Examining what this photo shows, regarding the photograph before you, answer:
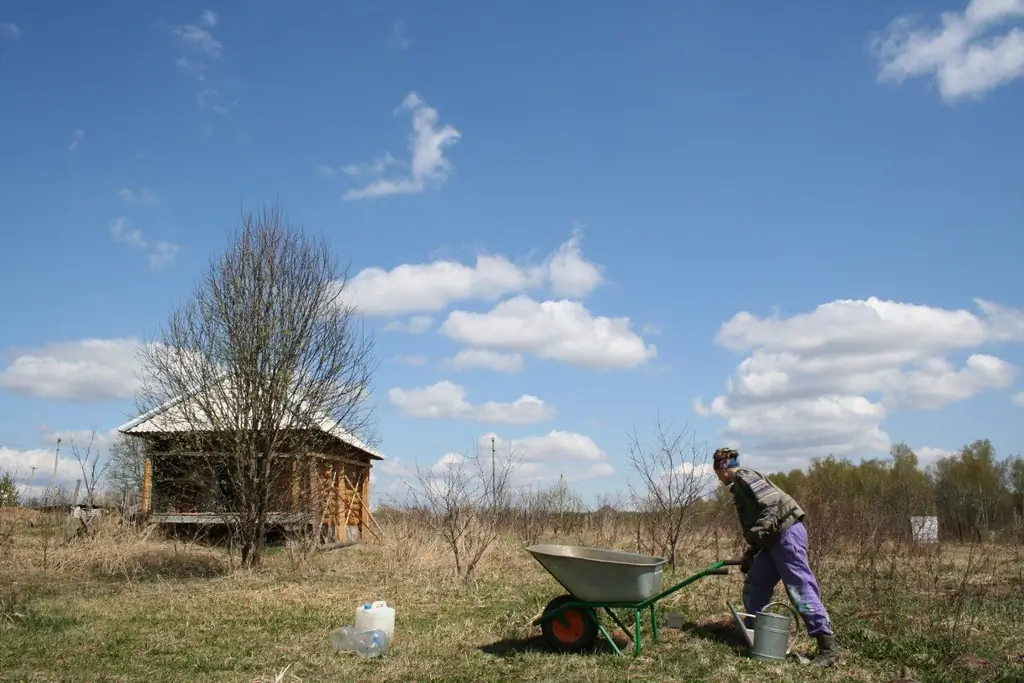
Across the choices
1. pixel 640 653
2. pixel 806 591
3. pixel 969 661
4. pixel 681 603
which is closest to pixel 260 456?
pixel 681 603

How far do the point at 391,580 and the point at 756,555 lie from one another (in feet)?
22.1

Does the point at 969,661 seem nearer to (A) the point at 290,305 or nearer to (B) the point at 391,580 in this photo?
(B) the point at 391,580

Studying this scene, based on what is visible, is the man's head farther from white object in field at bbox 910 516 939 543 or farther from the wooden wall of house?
the wooden wall of house

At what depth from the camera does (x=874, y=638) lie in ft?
22.0

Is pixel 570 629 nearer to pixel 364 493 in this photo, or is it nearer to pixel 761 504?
pixel 761 504

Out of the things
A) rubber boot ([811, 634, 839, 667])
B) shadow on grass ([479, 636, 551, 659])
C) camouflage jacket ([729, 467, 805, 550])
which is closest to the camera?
rubber boot ([811, 634, 839, 667])

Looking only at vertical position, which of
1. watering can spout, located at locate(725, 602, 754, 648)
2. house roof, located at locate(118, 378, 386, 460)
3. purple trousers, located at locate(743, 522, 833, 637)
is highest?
house roof, located at locate(118, 378, 386, 460)

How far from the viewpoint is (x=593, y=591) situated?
6.29 metres

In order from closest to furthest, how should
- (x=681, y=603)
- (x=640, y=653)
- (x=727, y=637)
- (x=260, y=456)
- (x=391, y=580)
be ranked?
1. (x=640, y=653)
2. (x=727, y=637)
3. (x=681, y=603)
4. (x=391, y=580)
5. (x=260, y=456)

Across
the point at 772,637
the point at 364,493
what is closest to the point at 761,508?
the point at 772,637

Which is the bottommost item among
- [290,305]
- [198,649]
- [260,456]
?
[198,649]

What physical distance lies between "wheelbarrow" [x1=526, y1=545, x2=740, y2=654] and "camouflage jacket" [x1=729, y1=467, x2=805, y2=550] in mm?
292

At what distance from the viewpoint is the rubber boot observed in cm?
604

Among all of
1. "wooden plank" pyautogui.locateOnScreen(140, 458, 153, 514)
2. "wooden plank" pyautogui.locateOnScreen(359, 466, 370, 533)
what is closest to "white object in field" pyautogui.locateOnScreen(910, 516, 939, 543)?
"wooden plank" pyautogui.locateOnScreen(140, 458, 153, 514)
